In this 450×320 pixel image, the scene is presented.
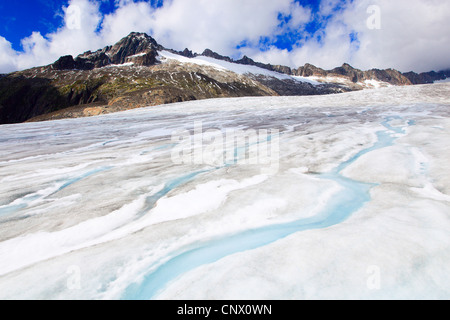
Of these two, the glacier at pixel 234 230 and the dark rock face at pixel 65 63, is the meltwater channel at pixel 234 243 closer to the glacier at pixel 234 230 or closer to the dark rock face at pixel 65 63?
the glacier at pixel 234 230

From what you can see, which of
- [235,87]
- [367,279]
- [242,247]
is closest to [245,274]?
[242,247]

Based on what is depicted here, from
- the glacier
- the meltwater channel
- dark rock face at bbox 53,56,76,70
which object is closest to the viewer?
the glacier

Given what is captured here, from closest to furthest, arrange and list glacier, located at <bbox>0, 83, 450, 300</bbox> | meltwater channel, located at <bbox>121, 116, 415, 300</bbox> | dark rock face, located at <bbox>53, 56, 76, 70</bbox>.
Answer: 1. glacier, located at <bbox>0, 83, 450, 300</bbox>
2. meltwater channel, located at <bbox>121, 116, 415, 300</bbox>
3. dark rock face, located at <bbox>53, 56, 76, 70</bbox>

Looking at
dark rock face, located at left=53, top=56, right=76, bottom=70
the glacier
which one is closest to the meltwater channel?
the glacier

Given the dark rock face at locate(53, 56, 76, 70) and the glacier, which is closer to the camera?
the glacier

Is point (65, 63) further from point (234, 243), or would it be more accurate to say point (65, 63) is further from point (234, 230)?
point (234, 243)

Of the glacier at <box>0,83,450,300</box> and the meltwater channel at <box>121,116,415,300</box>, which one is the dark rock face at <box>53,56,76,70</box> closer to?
the glacier at <box>0,83,450,300</box>

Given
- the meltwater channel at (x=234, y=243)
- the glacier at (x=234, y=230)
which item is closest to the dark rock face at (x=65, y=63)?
the glacier at (x=234, y=230)
